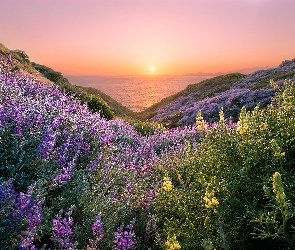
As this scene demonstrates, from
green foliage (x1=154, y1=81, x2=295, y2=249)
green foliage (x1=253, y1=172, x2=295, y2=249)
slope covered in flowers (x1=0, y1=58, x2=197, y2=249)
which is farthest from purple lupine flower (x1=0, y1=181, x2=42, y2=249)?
green foliage (x1=253, y1=172, x2=295, y2=249)

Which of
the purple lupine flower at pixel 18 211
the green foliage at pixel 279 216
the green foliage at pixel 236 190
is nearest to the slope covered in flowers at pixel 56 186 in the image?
the purple lupine flower at pixel 18 211

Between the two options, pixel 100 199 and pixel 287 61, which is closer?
pixel 100 199

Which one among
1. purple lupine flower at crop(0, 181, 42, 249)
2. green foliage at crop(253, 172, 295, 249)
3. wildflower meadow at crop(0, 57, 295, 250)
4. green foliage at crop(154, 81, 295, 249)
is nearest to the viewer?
green foliage at crop(253, 172, 295, 249)

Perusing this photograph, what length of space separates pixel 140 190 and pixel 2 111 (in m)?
2.26

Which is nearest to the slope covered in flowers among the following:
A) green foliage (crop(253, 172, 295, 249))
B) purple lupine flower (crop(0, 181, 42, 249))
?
purple lupine flower (crop(0, 181, 42, 249))

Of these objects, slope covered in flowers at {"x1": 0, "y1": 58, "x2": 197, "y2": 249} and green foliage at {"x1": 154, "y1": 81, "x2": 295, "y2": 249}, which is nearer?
slope covered in flowers at {"x1": 0, "y1": 58, "x2": 197, "y2": 249}

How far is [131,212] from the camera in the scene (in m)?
4.87

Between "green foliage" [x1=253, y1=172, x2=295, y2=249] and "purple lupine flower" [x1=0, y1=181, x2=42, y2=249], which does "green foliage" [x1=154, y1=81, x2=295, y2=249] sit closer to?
"green foliage" [x1=253, y1=172, x2=295, y2=249]

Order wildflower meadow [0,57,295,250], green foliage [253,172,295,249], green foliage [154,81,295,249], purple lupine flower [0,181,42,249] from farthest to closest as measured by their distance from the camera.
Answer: green foliage [154,81,295,249]
wildflower meadow [0,57,295,250]
purple lupine flower [0,181,42,249]
green foliage [253,172,295,249]

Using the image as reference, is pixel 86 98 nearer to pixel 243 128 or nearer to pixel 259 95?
pixel 259 95

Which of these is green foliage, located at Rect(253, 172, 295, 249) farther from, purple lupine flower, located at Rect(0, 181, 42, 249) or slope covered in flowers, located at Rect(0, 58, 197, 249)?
purple lupine flower, located at Rect(0, 181, 42, 249)

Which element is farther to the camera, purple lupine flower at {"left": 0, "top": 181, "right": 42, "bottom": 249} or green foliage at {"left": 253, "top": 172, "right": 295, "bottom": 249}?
purple lupine flower at {"left": 0, "top": 181, "right": 42, "bottom": 249}

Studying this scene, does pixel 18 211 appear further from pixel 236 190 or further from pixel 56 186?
pixel 236 190

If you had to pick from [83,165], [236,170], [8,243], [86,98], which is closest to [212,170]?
[236,170]
